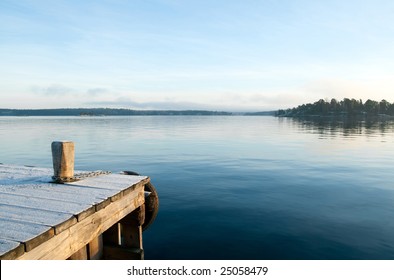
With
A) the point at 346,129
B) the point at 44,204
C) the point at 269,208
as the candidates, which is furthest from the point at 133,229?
the point at 346,129

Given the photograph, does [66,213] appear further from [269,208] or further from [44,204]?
[269,208]

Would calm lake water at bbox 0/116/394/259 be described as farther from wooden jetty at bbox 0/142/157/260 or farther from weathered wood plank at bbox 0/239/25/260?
weathered wood plank at bbox 0/239/25/260

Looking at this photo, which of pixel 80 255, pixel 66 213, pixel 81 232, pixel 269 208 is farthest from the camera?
pixel 269 208

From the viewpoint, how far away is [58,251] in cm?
470

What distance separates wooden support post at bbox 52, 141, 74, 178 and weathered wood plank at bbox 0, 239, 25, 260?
10.4 feet

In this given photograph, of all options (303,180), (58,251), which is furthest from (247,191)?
(58,251)

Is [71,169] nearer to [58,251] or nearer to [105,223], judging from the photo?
[105,223]

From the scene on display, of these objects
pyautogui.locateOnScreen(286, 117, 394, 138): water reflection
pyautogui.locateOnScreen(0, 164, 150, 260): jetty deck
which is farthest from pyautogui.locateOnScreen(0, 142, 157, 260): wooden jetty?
pyautogui.locateOnScreen(286, 117, 394, 138): water reflection

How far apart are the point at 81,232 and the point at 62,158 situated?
8.27 ft

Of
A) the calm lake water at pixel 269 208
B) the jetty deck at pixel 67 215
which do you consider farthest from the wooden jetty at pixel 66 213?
the calm lake water at pixel 269 208

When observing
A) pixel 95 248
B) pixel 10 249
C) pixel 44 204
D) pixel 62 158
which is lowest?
→ pixel 95 248

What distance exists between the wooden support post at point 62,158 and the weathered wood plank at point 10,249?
3.18 meters

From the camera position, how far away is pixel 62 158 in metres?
7.08
